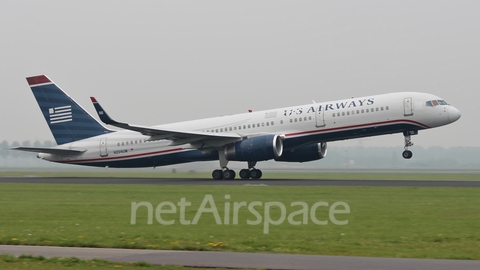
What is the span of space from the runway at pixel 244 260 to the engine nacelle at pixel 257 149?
26251 mm

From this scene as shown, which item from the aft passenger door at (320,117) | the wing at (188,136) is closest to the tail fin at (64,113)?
the wing at (188,136)

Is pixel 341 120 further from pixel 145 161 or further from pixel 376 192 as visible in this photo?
pixel 145 161

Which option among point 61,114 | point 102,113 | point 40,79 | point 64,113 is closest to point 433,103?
point 102,113

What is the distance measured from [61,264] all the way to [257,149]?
94.4 ft

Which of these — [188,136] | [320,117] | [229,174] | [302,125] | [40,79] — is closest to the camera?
[320,117]

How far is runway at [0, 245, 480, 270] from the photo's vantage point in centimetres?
1224

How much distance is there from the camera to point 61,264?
40.9 ft

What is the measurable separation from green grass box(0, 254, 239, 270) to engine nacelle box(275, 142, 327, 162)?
3210 centimetres

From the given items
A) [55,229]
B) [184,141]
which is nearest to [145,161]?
[184,141]

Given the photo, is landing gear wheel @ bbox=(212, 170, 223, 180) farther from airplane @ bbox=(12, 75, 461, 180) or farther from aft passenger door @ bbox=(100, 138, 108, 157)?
aft passenger door @ bbox=(100, 138, 108, 157)

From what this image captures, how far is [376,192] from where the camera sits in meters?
30.0

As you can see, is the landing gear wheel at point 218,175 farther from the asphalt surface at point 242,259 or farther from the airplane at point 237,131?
the asphalt surface at point 242,259

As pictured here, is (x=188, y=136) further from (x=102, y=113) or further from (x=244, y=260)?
(x=244, y=260)

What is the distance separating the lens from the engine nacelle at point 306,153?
44.6m
